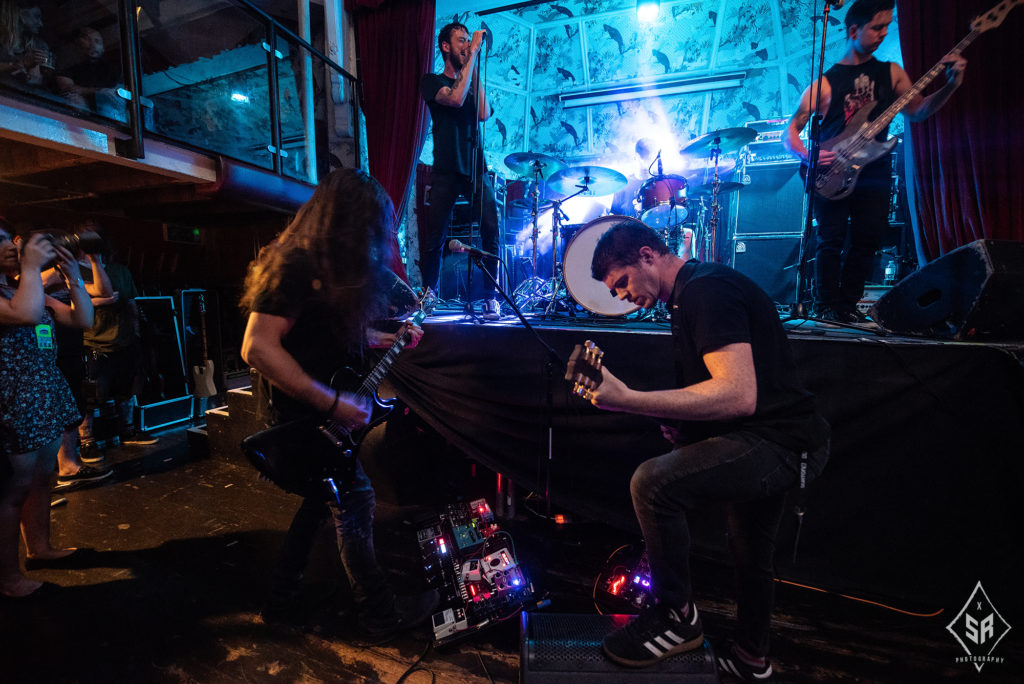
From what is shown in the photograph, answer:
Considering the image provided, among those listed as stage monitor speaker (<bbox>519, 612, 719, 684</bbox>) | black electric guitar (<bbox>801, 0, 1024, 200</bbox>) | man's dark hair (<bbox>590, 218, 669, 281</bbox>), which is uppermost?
black electric guitar (<bbox>801, 0, 1024, 200</bbox>)

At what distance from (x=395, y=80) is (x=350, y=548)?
5756 millimetres

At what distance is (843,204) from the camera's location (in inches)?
115

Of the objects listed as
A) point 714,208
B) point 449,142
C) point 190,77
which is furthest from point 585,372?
point 190,77

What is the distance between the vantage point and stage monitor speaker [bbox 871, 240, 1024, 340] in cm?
198

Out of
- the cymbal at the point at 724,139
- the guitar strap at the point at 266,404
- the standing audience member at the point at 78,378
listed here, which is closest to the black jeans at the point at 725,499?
the guitar strap at the point at 266,404

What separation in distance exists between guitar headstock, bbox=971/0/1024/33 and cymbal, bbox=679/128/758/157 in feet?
5.61

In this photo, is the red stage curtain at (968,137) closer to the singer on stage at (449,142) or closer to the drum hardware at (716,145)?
the drum hardware at (716,145)

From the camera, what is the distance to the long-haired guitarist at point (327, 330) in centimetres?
158

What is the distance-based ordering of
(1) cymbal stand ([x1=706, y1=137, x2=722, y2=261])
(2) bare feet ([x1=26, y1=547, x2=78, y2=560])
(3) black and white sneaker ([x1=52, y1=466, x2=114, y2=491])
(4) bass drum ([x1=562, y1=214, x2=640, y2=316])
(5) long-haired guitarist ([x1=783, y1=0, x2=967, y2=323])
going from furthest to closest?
(1) cymbal stand ([x1=706, y1=137, x2=722, y2=261]) < (3) black and white sneaker ([x1=52, y1=466, x2=114, y2=491]) < (4) bass drum ([x1=562, y1=214, x2=640, y2=316]) < (5) long-haired guitarist ([x1=783, y1=0, x2=967, y2=323]) < (2) bare feet ([x1=26, y1=547, x2=78, y2=560])

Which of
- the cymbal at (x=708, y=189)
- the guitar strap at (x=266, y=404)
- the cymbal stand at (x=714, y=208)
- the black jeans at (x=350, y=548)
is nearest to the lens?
the guitar strap at (x=266, y=404)

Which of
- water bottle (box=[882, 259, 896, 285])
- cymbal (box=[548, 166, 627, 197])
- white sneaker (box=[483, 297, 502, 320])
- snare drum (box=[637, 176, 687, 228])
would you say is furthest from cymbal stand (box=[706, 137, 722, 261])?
white sneaker (box=[483, 297, 502, 320])

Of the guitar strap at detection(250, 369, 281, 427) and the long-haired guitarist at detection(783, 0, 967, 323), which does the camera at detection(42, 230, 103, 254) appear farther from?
the long-haired guitarist at detection(783, 0, 967, 323)

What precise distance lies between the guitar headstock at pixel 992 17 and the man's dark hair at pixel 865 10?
486 mm

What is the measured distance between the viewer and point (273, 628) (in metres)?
1.99
